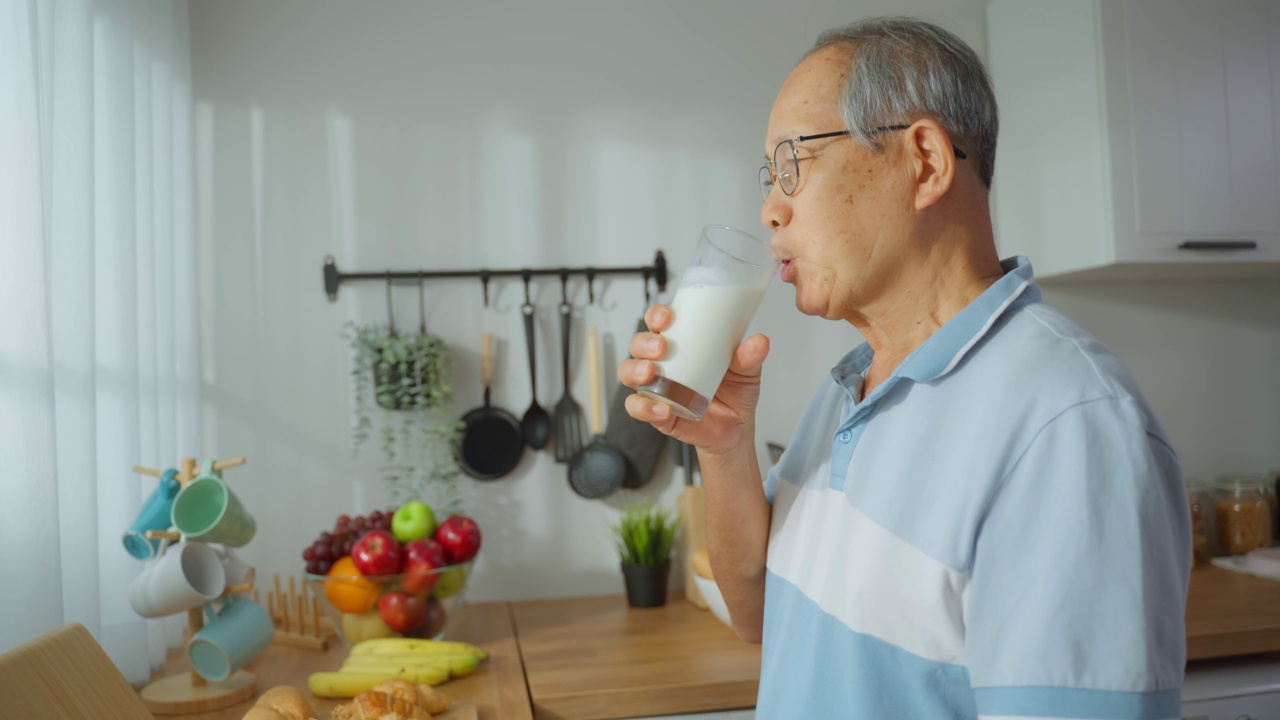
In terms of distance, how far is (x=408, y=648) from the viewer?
1.61 m

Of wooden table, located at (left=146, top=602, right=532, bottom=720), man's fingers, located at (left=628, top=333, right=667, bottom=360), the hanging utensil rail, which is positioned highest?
the hanging utensil rail

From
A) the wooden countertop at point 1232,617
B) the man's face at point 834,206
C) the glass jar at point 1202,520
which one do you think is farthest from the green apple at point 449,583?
the glass jar at point 1202,520

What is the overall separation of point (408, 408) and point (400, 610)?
0.51m

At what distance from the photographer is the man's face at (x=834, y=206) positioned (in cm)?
91

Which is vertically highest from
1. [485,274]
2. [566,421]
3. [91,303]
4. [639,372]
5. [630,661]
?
[485,274]

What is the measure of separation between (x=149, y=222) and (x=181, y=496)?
555 millimetres

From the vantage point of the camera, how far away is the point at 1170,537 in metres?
0.69

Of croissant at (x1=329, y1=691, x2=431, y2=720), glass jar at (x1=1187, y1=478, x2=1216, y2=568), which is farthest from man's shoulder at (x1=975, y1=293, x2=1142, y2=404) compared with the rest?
glass jar at (x1=1187, y1=478, x2=1216, y2=568)

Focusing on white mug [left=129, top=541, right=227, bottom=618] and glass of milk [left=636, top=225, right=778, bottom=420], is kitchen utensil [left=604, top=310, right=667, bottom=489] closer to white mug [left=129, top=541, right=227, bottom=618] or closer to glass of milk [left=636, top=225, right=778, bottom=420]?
white mug [left=129, top=541, right=227, bottom=618]

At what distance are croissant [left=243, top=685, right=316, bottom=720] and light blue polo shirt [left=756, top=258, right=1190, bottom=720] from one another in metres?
0.71

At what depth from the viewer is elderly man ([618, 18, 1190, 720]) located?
0.67 meters

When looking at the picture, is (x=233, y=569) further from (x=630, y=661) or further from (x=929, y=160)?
(x=929, y=160)

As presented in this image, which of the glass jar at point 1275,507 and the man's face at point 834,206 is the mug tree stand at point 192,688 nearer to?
the man's face at point 834,206

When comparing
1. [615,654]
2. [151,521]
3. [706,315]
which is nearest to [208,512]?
[151,521]
